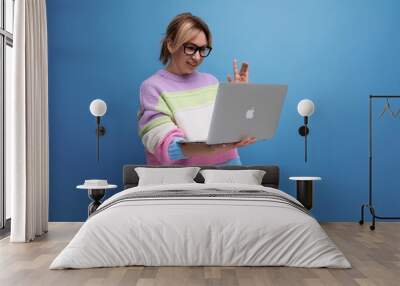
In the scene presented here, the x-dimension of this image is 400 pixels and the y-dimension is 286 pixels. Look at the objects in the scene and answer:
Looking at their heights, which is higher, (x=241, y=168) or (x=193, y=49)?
(x=193, y=49)

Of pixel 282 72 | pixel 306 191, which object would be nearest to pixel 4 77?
pixel 282 72

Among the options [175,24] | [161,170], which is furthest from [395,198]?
[175,24]

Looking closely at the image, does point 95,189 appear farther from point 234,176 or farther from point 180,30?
point 180,30

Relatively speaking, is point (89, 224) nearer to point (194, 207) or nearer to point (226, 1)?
point (194, 207)

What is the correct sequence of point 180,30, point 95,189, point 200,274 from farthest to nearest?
point 180,30, point 95,189, point 200,274

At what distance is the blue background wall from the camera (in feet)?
22.5

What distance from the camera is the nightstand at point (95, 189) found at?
636 centimetres

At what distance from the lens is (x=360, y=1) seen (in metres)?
6.88

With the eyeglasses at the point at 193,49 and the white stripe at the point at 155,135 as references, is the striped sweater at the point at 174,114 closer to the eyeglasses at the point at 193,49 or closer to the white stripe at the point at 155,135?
the white stripe at the point at 155,135

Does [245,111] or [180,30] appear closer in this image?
[245,111]

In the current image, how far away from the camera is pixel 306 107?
6.61m

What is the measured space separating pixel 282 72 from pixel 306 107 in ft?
1.74

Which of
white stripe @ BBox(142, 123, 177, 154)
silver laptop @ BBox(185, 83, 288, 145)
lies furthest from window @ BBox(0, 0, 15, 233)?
silver laptop @ BBox(185, 83, 288, 145)

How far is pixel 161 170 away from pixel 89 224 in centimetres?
204
